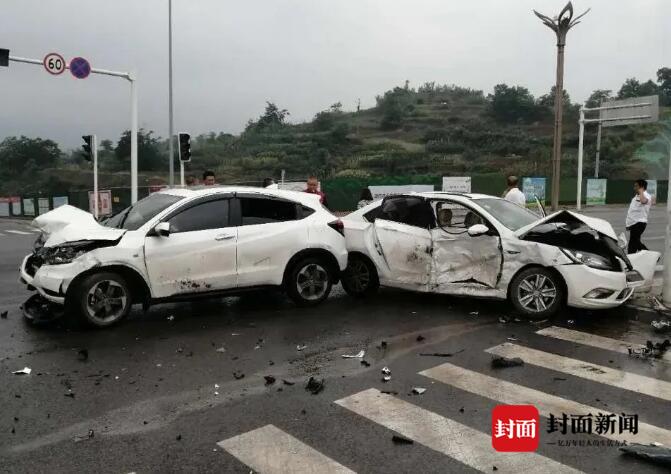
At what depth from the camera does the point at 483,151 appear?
7869 cm

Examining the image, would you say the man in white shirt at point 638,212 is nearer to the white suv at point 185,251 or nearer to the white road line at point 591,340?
the white road line at point 591,340

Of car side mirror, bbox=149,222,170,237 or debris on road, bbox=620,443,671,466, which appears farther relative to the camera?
car side mirror, bbox=149,222,170,237

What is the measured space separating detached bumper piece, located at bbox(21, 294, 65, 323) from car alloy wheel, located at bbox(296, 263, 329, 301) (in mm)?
2977

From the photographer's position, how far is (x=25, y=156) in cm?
7800

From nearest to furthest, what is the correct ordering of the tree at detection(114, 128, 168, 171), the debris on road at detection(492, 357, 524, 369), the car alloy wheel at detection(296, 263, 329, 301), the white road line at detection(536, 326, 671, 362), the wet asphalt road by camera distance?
the wet asphalt road, the debris on road at detection(492, 357, 524, 369), the white road line at detection(536, 326, 671, 362), the car alloy wheel at detection(296, 263, 329, 301), the tree at detection(114, 128, 168, 171)

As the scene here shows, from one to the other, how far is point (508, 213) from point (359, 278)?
7.71 feet

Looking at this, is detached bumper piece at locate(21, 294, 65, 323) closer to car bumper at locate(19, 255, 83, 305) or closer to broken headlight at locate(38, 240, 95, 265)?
car bumper at locate(19, 255, 83, 305)

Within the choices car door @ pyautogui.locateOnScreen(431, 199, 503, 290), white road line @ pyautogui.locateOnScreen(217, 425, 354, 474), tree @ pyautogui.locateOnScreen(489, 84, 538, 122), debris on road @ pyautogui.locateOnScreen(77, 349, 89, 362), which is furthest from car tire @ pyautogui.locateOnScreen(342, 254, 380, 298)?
tree @ pyautogui.locateOnScreen(489, 84, 538, 122)

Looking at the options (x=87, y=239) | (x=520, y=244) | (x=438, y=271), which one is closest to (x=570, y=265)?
(x=520, y=244)

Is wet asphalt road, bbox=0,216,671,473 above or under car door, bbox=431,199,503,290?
under

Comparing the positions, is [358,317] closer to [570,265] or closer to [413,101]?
[570,265]

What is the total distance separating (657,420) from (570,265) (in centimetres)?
302

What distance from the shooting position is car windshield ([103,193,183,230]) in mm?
7285

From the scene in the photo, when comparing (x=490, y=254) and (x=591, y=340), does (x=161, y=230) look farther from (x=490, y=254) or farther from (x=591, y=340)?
(x=591, y=340)
